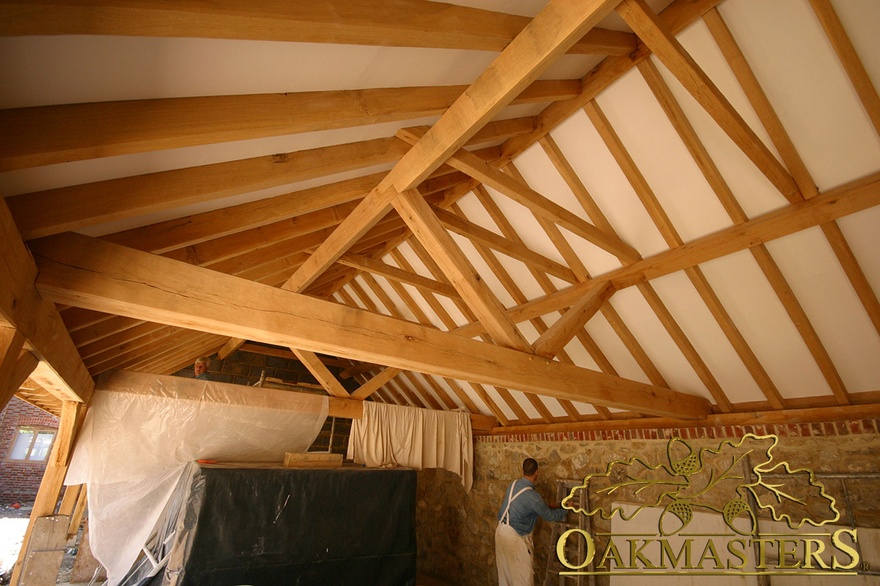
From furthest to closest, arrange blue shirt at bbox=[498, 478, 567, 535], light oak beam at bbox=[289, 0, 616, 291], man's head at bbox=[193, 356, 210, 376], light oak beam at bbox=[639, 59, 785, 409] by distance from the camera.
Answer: man's head at bbox=[193, 356, 210, 376], blue shirt at bbox=[498, 478, 567, 535], light oak beam at bbox=[639, 59, 785, 409], light oak beam at bbox=[289, 0, 616, 291]

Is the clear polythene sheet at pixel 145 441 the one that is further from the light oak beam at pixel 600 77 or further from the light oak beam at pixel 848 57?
the light oak beam at pixel 848 57

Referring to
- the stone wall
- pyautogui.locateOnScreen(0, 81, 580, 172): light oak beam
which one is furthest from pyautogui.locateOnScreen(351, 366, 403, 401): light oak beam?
pyautogui.locateOnScreen(0, 81, 580, 172): light oak beam

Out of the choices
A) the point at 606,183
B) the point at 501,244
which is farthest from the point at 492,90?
the point at 606,183

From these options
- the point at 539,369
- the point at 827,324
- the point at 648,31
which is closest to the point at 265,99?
the point at 648,31

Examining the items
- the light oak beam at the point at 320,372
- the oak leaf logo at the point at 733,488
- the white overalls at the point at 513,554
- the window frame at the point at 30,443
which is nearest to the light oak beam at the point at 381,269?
the light oak beam at the point at 320,372

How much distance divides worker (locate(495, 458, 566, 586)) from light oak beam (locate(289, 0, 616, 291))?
3.39m

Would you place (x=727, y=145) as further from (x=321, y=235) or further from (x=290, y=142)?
(x=321, y=235)

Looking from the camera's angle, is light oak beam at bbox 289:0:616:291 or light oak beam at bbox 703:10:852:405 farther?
light oak beam at bbox 703:10:852:405

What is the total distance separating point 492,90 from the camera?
6.51 ft

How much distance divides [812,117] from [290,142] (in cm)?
289

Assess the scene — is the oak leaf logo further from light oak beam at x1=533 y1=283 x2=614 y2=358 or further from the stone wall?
light oak beam at x1=533 y1=283 x2=614 y2=358

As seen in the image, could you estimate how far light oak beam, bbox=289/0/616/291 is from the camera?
1.67m

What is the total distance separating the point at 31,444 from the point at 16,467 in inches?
18.9

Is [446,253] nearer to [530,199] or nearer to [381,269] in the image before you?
[530,199]
